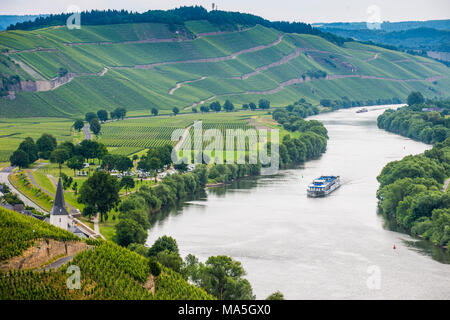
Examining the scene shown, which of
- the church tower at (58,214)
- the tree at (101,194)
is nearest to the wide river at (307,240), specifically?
the tree at (101,194)

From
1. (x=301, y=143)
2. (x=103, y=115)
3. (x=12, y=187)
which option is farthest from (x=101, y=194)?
(x=103, y=115)

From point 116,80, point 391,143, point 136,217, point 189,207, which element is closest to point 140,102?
point 116,80

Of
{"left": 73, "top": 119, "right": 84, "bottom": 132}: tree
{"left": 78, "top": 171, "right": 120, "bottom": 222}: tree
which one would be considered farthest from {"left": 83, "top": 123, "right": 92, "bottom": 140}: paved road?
{"left": 78, "top": 171, "right": 120, "bottom": 222}: tree

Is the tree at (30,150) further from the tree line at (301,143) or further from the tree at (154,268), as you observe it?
the tree at (154,268)

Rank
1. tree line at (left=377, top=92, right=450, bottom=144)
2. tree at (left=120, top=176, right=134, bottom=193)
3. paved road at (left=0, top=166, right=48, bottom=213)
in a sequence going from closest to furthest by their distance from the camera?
paved road at (left=0, top=166, right=48, bottom=213), tree at (left=120, top=176, right=134, bottom=193), tree line at (left=377, top=92, right=450, bottom=144)

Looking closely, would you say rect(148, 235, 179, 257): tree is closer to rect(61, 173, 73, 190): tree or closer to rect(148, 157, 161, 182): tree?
rect(61, 173, 73, 190): tree
